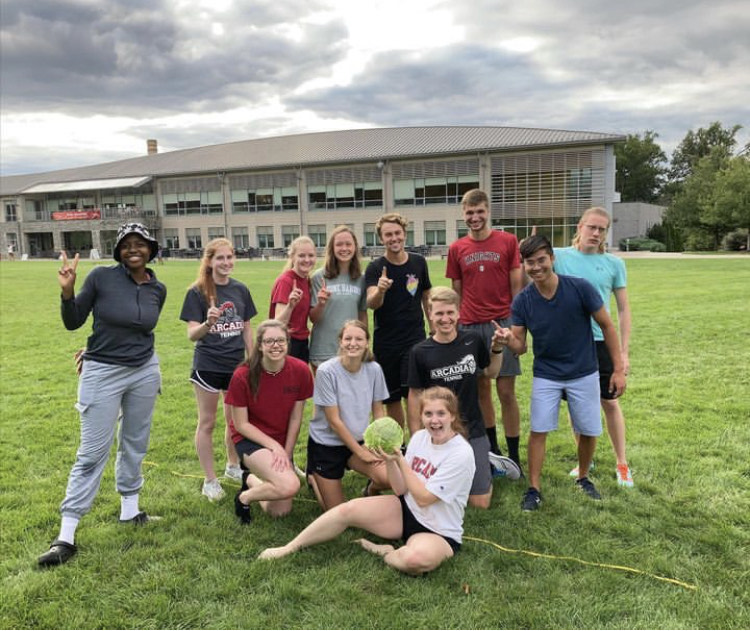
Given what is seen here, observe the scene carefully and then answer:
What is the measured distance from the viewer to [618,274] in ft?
14.6

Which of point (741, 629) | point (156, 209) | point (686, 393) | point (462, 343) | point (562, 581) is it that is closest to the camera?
point (741, 629)

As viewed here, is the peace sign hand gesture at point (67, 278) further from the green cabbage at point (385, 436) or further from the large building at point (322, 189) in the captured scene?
the large building at point (322, 189)

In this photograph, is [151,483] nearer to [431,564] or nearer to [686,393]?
[431,564]

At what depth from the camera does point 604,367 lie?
14.8 ft

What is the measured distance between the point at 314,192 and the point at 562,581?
4837cm

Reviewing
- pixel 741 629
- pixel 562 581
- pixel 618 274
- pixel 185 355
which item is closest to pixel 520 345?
pixel 618 274

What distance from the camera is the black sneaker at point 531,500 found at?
403cm

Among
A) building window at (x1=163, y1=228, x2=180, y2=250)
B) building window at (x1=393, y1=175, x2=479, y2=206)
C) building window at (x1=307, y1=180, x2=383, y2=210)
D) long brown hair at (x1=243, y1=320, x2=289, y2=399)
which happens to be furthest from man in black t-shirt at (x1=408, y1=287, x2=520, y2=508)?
building window at (x1=163, y1=228, x2=180, y2=250)

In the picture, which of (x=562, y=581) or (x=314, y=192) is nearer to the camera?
(x=562, y=581)

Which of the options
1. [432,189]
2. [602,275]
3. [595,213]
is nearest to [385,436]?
[602,275]

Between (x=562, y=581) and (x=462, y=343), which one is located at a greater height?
(x=462, y=343)

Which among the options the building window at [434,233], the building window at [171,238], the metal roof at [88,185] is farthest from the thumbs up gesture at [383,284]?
the metal roof at [88,185]

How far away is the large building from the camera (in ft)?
138

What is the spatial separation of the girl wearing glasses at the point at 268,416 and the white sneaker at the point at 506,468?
171cm
